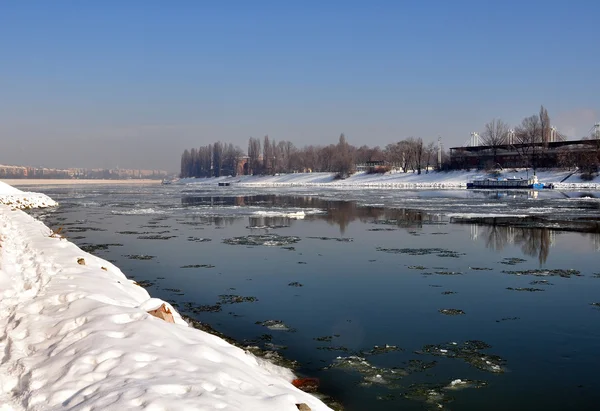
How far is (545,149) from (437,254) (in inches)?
3405

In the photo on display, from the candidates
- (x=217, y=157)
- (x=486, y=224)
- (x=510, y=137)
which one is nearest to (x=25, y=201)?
(x=486, y=224)

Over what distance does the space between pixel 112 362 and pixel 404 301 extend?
6.78 meters

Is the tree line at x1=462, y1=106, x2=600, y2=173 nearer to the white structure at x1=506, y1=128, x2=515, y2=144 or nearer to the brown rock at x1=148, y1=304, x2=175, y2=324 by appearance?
the white structure at x1=506, y1=128, x2=515, y2=144

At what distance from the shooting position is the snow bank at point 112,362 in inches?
194

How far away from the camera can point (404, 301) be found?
11.1 m

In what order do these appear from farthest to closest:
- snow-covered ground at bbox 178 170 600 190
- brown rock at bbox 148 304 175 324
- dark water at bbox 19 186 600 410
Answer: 1. snow-covered ground at bbox 178 170 600 190
2. brown rock at bbox 148 304 175 324
3. dark water at bbox 19 186 600 410

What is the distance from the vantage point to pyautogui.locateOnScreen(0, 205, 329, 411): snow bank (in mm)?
4930

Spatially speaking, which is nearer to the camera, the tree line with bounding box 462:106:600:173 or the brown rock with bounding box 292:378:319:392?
the brown rock with bounding box 292:378:319:392

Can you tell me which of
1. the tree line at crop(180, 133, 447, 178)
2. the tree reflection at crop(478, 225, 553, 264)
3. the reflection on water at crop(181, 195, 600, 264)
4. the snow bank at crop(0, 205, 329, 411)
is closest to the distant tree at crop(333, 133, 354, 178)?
the tree line at crop(180, 133, 447, 178)

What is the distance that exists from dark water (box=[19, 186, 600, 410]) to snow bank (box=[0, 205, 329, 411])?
1.53 m

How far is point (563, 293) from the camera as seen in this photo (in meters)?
11.6

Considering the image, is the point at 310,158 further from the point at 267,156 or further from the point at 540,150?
the point at 540,150

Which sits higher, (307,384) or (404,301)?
(404,301)

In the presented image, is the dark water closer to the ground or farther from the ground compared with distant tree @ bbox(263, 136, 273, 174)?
closer to the ground
